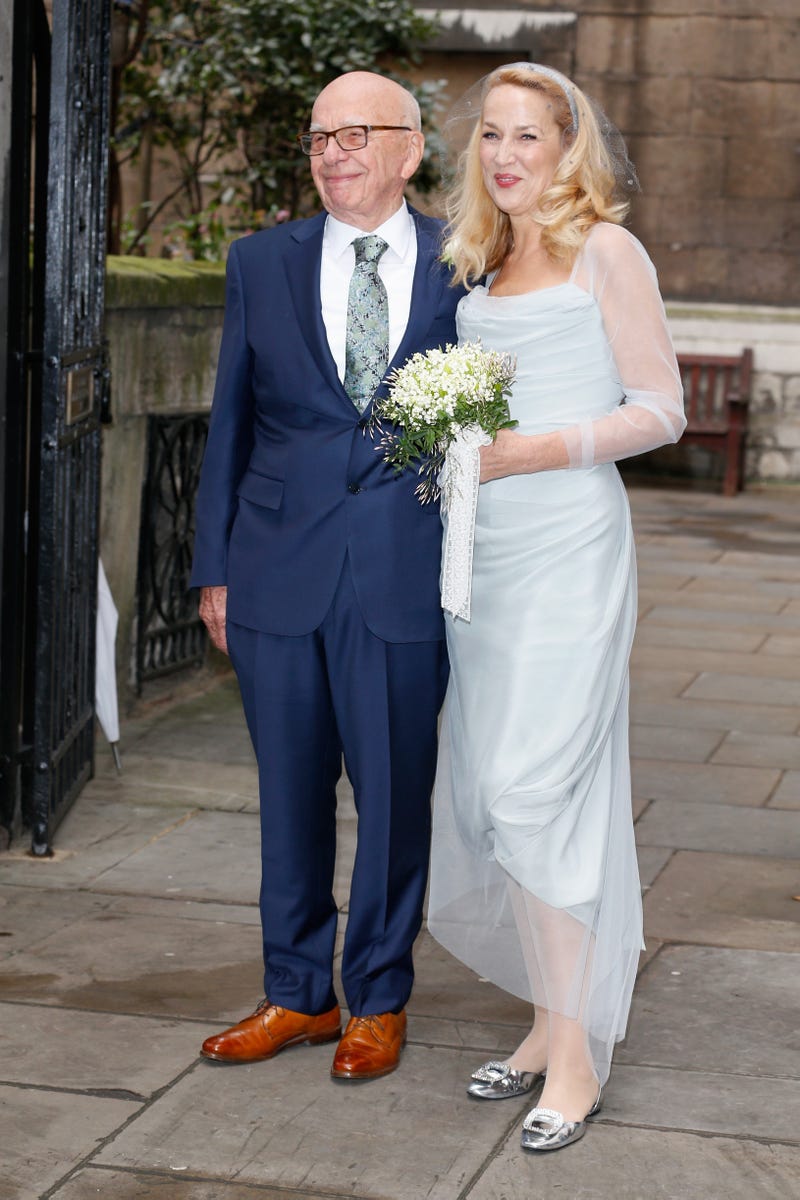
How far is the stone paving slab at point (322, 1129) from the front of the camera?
337 centimetres

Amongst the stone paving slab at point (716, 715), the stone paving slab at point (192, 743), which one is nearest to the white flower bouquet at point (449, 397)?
the stone paving slab at point (192, 743)

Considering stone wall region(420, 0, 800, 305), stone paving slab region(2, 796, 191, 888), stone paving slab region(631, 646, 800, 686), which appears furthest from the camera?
stone wall region(420, 0, 800, 305)

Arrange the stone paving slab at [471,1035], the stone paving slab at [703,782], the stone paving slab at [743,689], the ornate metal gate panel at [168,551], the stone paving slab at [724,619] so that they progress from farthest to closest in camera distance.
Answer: the stone paving slab at [724,619] → the stone paving slab at [743,689] → the ornate metal gate panel at [168,551] → the stone paving slab at [703,782] → the stone paving slab at [471,1035]

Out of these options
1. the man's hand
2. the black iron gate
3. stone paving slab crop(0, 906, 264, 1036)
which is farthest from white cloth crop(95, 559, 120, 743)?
the man's hand

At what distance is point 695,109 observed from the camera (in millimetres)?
15320

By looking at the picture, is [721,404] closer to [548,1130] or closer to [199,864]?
[199,864]

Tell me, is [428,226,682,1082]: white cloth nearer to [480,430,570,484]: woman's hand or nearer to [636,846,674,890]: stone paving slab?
[480,430,570,484]: woman's hand

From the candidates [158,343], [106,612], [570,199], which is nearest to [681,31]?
[158,343]

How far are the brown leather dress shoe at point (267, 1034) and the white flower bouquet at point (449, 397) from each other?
1.27 m

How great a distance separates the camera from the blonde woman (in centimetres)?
354

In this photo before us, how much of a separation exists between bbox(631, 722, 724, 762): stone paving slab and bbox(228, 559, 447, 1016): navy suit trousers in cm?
303

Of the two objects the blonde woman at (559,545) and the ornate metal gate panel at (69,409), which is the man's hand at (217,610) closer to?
the blonde woman at (559,545)

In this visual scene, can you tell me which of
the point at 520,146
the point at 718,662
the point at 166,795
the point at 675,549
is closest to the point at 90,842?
the point at 166,795

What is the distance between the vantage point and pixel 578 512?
11.8ft
